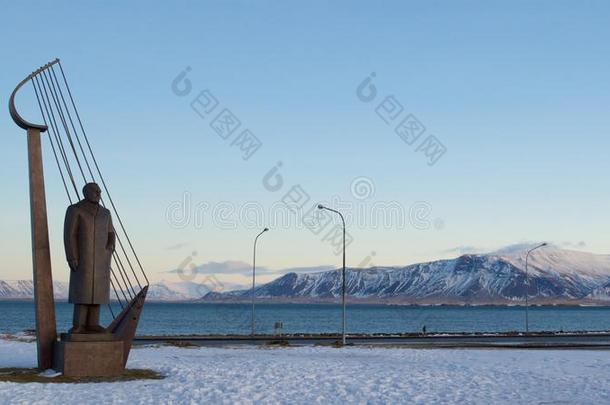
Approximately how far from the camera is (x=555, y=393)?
19438 millimetres

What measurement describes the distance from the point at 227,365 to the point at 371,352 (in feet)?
34.6

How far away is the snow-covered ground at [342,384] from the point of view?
59.7ft

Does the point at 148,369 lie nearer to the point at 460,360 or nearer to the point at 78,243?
the point at 78,243

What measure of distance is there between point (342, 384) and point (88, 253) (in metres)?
7.43

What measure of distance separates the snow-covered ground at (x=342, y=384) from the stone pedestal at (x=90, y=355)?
129 centimetres

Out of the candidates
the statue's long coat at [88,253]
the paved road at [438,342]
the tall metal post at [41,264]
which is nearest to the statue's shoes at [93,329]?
the statue's long coat at [88,253]

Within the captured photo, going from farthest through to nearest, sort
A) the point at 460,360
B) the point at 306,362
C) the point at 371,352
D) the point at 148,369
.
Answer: the point at 371,352, the point at 460,360, the point at 306,362, the point at 148,369

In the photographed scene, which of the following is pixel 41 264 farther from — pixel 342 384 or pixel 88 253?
pixel 342 384

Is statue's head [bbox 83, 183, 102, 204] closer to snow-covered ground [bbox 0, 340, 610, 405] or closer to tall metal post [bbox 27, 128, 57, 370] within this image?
tall metal post [bbox 27, 128, 57, 370]

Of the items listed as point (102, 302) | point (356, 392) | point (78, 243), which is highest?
point (78, 243)

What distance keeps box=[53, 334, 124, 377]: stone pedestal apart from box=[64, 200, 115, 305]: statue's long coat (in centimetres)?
97

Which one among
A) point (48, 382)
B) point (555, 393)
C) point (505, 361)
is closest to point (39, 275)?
point (48, 382)

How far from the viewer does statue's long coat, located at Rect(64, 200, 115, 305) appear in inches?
842

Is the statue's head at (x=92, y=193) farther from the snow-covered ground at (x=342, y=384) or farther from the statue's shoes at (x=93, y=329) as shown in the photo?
the snow-covered ground at (x=342, y=384)
